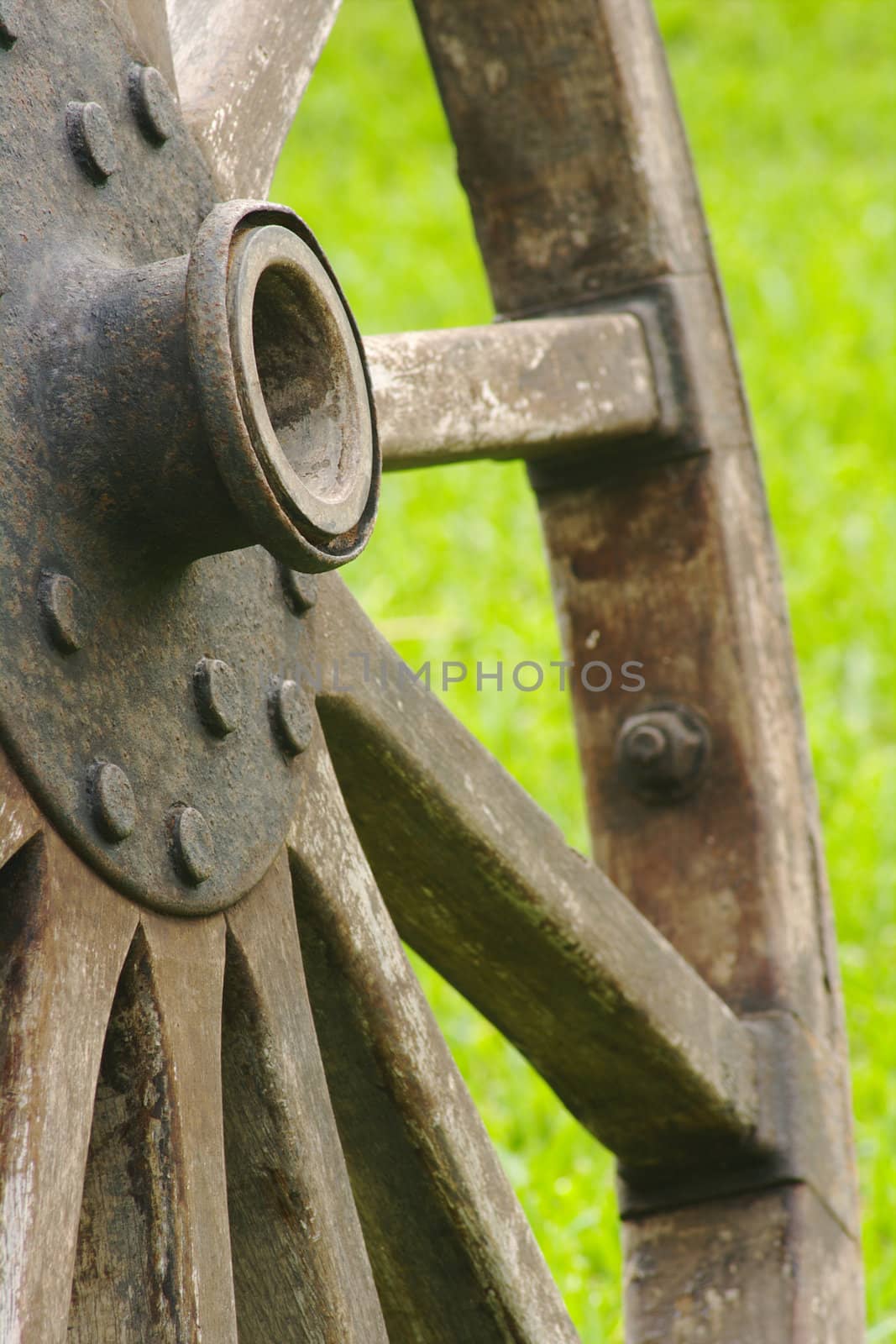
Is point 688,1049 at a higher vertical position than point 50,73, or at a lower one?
lower

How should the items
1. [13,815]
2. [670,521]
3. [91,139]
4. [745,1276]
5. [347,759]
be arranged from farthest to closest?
[670,521] < [745,1276] < [347,759] < [91,139] < [13,815]

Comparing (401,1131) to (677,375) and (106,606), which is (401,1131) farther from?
(677,375)

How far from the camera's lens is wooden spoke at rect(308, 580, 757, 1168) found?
1156 millimetres

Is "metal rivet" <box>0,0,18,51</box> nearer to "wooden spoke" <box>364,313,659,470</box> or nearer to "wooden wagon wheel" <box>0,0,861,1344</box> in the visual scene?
"wooden wagon wheel" <box>0,0,861,1344</box>

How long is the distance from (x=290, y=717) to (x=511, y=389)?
51 centimetres

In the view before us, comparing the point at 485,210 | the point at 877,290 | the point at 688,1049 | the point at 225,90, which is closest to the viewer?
the point at 225,90

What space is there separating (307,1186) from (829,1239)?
79 centimetres

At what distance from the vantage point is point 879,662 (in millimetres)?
3795

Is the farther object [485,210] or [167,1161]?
[485,210]

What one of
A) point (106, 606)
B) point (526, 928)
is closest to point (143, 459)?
point (106, 606)

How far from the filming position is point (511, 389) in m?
1.42

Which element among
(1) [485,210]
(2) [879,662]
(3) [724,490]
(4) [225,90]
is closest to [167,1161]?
(4) [225,90]

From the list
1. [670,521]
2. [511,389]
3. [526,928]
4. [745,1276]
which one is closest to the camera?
[526,928]

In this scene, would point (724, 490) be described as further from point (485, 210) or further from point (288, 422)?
point (288, 422)
